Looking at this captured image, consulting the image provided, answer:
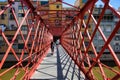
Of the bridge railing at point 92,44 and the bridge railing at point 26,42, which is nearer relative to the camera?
the bridge railing at point 92,44

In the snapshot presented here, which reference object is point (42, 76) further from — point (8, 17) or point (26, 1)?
point (8, 17)

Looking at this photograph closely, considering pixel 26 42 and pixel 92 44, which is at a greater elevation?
pixel 26 42

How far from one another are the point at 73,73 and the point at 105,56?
5359 centimetres

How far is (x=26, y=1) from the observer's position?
8.73 meters

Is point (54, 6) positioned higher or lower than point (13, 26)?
higher

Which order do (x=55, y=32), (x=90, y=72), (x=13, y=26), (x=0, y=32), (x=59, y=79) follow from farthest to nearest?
(x=13, y=26) → (x=55, y=32) → (x=59, y=79) → (x=90, y=72) → (x=0, y=32)

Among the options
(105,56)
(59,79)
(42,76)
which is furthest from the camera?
(105,56)

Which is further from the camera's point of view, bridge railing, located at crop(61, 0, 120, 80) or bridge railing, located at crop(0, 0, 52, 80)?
bridge railing, located at crop(0, 0, 52, 80)

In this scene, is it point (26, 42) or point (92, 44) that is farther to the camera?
point (92, 44)

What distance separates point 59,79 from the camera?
8.72 m

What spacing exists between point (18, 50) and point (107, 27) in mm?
22840

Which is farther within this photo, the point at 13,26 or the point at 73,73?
the point at 13,26

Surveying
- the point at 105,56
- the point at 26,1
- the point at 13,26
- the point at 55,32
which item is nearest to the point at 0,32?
the point at 26,1

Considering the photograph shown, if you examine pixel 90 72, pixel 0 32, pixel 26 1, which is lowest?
pixel 90 72
